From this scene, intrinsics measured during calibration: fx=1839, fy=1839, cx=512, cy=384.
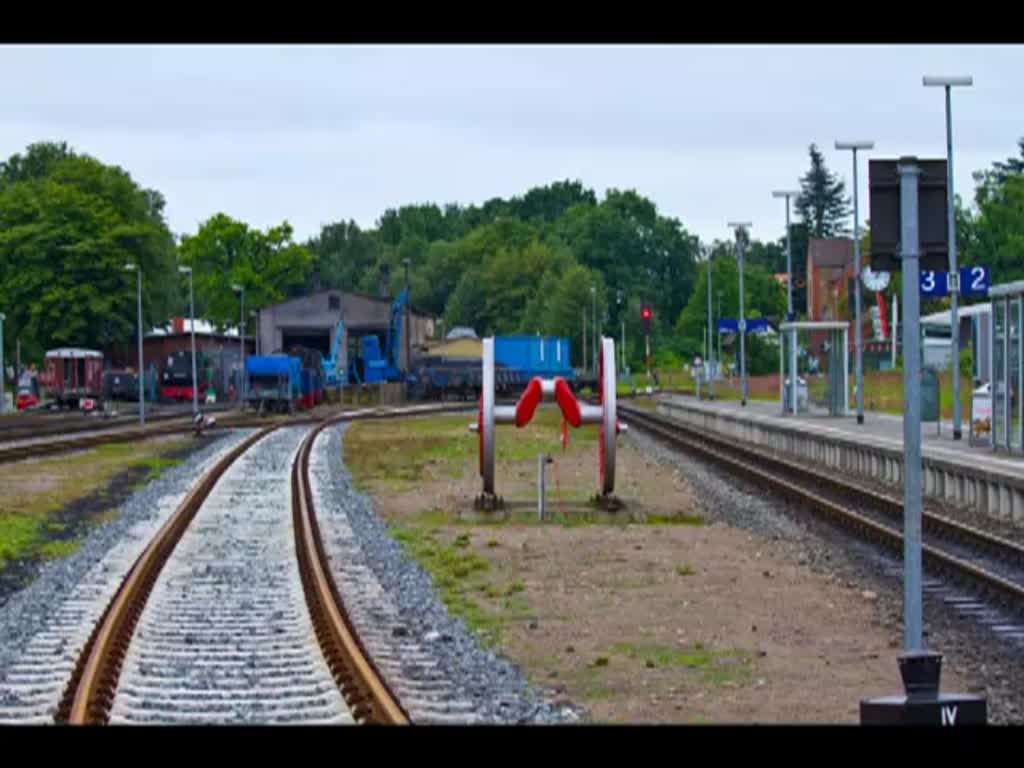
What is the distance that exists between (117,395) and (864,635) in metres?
86.9

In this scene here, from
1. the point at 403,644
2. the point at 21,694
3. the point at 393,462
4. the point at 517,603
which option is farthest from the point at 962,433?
the point at 21,694

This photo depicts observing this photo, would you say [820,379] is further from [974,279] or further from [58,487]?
[58,487]

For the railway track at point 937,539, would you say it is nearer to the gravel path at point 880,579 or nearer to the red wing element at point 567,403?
the gravel path at point 880,579

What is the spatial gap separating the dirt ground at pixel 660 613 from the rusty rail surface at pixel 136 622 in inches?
46.8

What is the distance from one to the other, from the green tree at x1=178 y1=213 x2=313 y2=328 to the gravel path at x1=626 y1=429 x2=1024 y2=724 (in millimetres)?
139635

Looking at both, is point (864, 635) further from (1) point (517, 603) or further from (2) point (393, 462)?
(2) point (393, 462)

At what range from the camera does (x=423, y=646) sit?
44.6ft

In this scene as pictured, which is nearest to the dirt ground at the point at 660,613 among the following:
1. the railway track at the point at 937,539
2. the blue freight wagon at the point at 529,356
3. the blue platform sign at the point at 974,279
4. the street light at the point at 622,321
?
the railway track at the point at 937,539

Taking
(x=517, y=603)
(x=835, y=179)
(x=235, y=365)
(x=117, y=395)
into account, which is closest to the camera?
(x=517, y=603)

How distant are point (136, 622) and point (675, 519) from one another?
38.8 ft

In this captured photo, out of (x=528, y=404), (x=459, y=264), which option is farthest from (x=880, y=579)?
(x=459, y=264)
